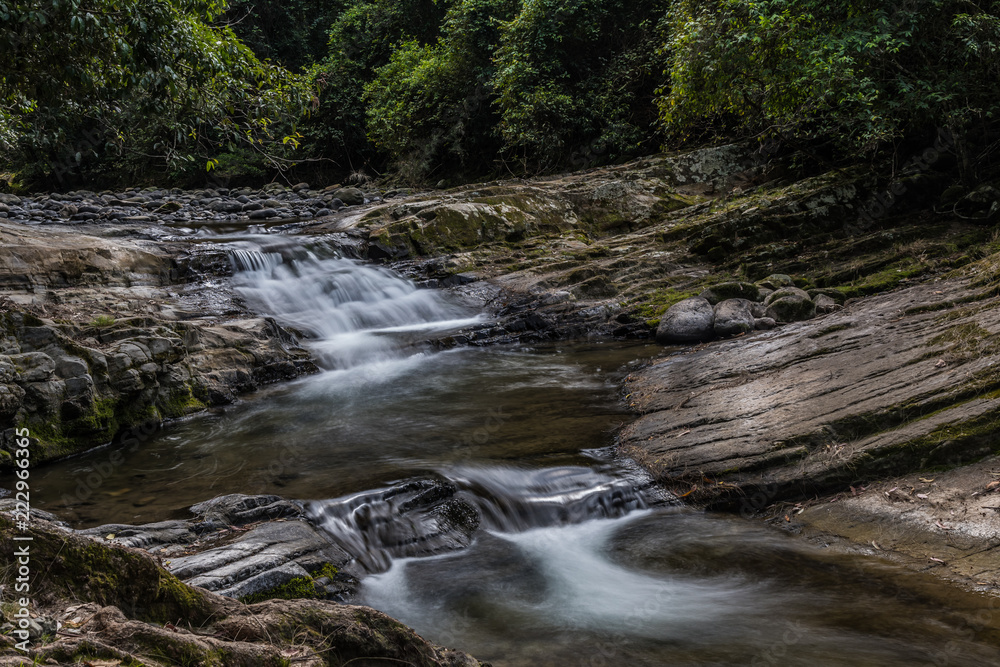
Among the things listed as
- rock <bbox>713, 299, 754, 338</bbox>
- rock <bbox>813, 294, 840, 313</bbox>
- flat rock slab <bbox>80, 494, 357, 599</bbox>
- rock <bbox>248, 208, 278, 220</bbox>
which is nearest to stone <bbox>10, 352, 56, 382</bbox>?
flat rock slab <bbox>80, 494, 357, 599</bbox>

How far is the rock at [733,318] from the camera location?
30.2ft

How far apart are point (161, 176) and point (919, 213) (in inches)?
1183

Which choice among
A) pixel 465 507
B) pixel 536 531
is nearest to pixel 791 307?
pixel 536 531

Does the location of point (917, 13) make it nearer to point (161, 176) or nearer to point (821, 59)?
point (821, 59)

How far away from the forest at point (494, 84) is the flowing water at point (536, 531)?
3198 mm

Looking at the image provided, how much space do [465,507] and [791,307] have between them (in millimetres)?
6460

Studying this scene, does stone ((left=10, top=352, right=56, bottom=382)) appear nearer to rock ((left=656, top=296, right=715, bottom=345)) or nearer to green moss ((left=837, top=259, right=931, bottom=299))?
rock ((left=656, top=296, right=715, bottom=345))

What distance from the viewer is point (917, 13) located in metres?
9.17

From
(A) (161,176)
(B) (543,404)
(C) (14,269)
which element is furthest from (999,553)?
(A) (161,176)

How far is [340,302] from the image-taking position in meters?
12.0

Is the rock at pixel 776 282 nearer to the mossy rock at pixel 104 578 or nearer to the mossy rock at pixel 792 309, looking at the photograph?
the mossy rock at pixel 792 309

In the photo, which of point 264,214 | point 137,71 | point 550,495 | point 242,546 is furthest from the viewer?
point 264,214

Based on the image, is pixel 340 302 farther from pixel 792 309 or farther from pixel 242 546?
pixel 242 546

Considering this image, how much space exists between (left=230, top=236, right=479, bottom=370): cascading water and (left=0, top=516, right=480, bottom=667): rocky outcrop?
769 cm
